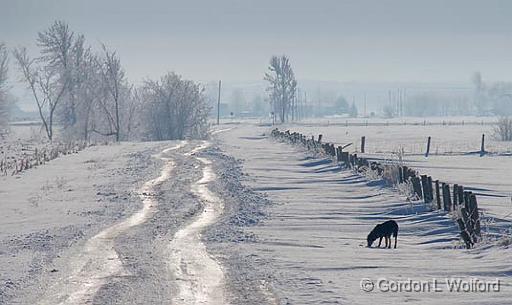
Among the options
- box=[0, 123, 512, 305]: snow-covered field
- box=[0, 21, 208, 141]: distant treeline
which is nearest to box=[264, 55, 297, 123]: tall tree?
box=[0, 21, 208, 141]: distant treeline

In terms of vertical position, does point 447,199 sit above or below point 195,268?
above

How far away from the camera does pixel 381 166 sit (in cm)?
2984

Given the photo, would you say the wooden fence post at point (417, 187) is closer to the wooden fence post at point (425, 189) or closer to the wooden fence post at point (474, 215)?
the wooden fence post at point (425, 189)

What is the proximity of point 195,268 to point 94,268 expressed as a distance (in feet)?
5.08

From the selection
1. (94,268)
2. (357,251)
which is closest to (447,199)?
(357,251)

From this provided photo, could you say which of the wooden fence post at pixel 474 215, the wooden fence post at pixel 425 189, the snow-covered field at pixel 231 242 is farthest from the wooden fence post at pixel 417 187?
the wooden fence post at pixel 474 215

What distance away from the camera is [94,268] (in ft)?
45.6

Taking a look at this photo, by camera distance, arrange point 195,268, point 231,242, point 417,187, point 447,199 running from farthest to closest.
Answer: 1. point 417,187
2. point 447,199
3. point 231,242
4. point 195,268

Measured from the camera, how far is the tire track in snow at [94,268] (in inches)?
464

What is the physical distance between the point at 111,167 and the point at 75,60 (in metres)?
52.3

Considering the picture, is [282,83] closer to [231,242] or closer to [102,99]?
[102,99]

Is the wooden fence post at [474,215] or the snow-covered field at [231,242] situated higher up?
the wooden fence post at [474,215]

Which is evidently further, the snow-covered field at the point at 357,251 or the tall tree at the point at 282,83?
the tall tree at the point at 282,83

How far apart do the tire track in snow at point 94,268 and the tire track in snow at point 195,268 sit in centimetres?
98
